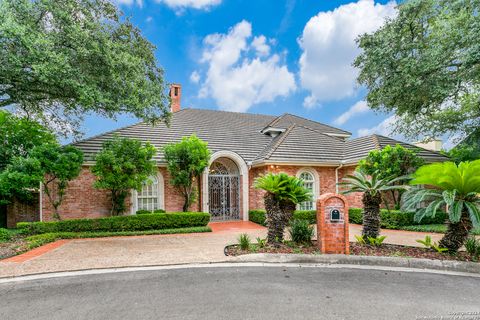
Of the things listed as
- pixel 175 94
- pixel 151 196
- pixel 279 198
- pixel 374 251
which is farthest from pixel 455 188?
pixel 175 94

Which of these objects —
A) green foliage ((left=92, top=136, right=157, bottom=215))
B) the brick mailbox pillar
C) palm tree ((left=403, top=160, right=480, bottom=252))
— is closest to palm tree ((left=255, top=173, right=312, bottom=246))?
the brick mailbox pillar

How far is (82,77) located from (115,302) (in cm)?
821

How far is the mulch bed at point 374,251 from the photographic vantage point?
7434 mm

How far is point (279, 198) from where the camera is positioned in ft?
28.1

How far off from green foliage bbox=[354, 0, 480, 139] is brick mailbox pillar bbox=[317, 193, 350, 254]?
8567 millimetres

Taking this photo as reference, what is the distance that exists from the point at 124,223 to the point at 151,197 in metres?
2.70

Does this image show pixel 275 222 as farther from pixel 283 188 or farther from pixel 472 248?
pixel 472 248

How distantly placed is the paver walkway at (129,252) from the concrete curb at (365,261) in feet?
3.47

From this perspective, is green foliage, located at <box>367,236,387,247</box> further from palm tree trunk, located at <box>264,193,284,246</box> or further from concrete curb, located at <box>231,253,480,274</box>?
palm tree trunk, located at <box>264,193,284,246</box>

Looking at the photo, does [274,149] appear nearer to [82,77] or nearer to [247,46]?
[247,46]

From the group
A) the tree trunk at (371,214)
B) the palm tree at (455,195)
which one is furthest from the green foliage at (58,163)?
the palm tree at (455,195)

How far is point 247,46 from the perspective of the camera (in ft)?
53.6

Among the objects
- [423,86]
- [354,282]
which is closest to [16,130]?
[354,282]

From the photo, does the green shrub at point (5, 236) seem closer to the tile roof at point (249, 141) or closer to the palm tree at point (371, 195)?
the tile roof at point (249, 141)
